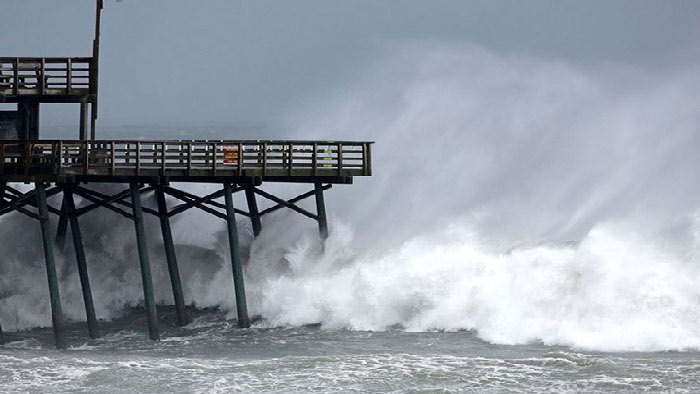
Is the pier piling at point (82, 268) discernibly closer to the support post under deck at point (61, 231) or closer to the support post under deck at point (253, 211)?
the support post under deck at point (61, 231)

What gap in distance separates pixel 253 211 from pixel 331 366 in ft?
36.8

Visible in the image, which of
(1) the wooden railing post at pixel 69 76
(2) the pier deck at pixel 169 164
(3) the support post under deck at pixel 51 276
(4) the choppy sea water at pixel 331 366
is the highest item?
(1) the wooden railing post at pixel 69 76

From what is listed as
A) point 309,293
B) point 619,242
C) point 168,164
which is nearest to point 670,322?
point 619,242

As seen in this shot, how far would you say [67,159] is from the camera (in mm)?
36438

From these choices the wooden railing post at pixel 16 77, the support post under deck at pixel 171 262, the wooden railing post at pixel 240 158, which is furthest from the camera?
the support post under deck at pixel 171 262

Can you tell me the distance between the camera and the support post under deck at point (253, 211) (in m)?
37.9

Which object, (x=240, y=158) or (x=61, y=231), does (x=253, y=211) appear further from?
(x=61, y=231)

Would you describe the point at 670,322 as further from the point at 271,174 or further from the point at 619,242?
the point at 271,174

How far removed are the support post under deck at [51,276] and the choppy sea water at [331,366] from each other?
548 millimetres

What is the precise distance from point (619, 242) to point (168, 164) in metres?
12.8

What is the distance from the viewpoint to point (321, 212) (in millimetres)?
38219

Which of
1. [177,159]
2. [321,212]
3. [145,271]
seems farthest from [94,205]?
[321,212]

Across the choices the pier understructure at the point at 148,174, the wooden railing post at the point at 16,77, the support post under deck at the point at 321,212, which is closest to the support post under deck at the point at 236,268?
the pier understructure at the point at 148,174

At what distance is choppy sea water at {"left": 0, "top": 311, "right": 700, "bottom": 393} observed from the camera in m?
26.3
